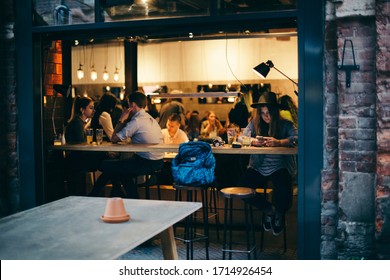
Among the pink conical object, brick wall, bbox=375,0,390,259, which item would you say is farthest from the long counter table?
the pink conical object

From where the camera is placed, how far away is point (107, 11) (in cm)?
577

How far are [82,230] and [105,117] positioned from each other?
536 centimetres

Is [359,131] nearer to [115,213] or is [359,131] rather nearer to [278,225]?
[278,225]

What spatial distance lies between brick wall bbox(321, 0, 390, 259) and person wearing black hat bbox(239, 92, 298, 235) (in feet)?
3.61

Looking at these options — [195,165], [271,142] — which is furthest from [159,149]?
[271,142]

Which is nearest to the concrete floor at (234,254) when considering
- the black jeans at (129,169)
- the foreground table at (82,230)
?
the black jeans at (129,169)

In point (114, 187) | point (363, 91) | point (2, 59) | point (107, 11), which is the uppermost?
point (107, 11)

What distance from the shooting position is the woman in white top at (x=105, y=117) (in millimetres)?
8195

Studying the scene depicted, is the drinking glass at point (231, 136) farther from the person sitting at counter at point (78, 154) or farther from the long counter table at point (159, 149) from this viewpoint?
the person sitting at counter at point (78, 154)

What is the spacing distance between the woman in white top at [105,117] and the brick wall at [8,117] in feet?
6.75

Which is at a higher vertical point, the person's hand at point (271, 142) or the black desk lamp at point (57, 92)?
the black desk lamp at point (57, 92)

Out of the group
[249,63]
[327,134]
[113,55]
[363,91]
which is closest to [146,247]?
[327,134]

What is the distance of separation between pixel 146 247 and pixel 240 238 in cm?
105

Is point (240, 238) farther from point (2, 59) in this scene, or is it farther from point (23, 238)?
point (23, 238)
